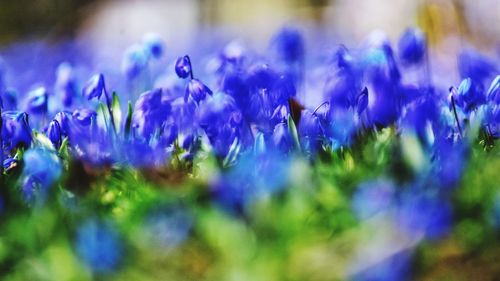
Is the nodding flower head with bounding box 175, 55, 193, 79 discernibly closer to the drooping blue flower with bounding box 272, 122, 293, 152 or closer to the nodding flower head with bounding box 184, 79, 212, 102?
the nodding flower head with bounding box 184, 79, 212, 102

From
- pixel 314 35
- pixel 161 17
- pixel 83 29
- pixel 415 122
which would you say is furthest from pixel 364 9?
pixel 415 122

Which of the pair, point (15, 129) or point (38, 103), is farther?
point (38, 103)

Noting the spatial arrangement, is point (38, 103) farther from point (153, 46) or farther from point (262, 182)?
point (262, 182)

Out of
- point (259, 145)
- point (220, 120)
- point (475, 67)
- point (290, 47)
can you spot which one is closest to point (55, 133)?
point (220, 120)

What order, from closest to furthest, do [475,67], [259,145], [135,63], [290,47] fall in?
1. [259,145]
2. [475,67]
3. [135,63]
4. [290,47]

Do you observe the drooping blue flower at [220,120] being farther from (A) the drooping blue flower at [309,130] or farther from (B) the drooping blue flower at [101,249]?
(B) the drooping blue flower at [101,249]

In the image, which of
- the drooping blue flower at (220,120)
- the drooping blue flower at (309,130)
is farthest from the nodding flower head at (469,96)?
the drooping blue flower at (220,120)

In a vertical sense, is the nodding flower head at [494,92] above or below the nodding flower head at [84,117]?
above
